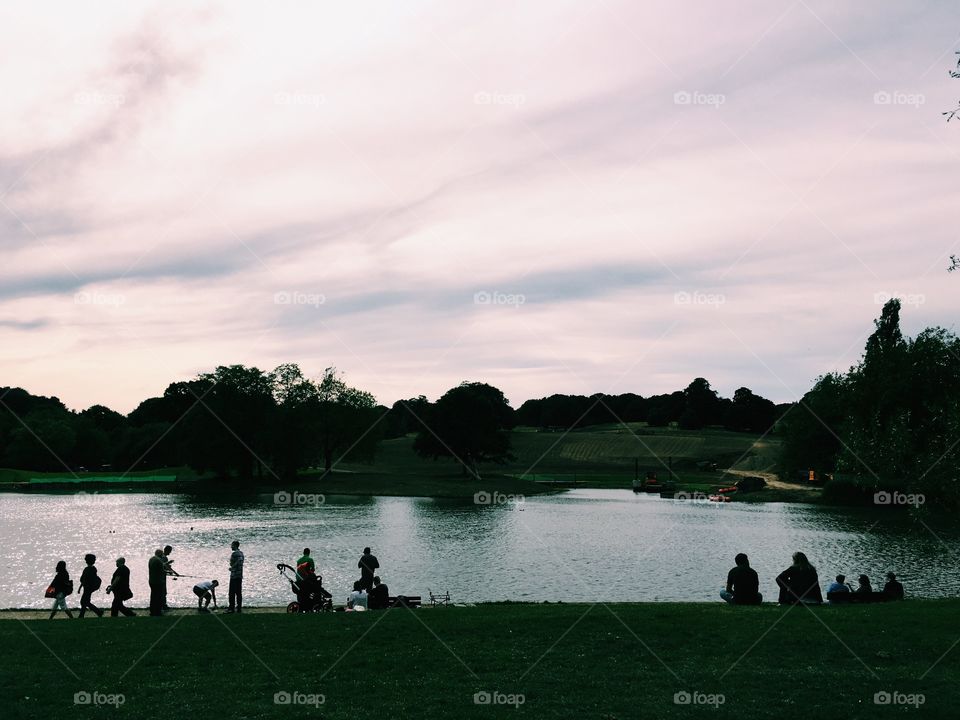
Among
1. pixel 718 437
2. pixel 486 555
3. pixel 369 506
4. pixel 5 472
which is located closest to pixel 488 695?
pixel 486 555

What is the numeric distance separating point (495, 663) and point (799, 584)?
13.4 m

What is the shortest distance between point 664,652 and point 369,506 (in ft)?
268

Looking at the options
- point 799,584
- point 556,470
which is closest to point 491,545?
point 799,584

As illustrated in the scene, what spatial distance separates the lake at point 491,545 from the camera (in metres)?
40.1

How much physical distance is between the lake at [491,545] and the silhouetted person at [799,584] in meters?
9.75

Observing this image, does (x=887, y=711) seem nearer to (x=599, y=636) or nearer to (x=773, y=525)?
(x=599, y=636)

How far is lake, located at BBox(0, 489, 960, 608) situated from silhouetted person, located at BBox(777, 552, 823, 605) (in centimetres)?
975

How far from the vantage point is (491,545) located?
189ft

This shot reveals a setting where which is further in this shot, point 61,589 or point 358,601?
point 61,589

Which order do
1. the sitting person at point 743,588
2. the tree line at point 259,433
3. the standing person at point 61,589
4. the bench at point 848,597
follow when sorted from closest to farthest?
the sitting person at point 743,588 < the standing person at point 61,589 < the bench at point 848,597 < the tree line at point 259,433

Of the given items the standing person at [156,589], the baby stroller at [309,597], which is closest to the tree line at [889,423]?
the baby stroller at [309,597]

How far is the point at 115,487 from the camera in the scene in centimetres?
13750

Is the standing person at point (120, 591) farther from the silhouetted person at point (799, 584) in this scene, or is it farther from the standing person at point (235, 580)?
the silhouetted person at point (799, 584)

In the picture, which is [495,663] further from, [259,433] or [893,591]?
[259,433]
